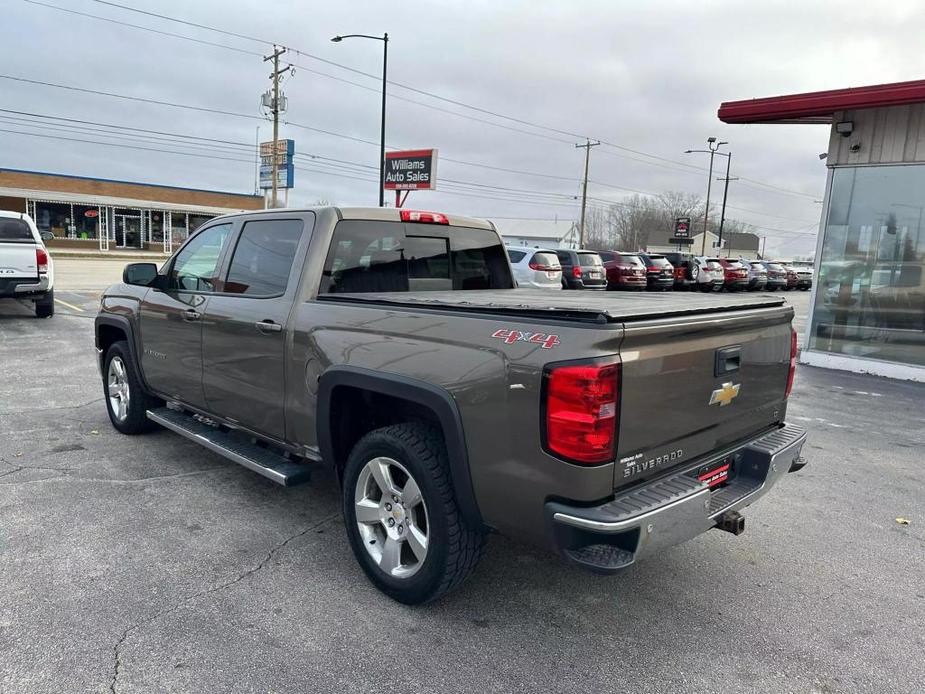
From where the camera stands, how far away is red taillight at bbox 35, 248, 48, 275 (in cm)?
1203

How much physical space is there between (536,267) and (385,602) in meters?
14.9

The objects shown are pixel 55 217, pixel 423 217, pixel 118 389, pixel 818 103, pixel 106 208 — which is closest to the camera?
pixel 423 217

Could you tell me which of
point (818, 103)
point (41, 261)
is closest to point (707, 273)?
point (818, 103)

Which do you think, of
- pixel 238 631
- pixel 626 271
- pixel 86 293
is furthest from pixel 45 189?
pixel 238 631

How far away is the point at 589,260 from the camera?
21391 millimetres

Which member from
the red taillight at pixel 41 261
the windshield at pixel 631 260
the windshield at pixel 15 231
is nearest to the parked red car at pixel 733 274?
the windshield at pixel 631 260

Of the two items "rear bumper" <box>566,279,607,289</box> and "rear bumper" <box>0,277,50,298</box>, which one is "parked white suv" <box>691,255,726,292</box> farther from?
"rear bumper" <box>0,277,50,298</box>

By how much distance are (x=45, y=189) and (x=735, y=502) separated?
51.8m

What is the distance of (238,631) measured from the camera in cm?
296

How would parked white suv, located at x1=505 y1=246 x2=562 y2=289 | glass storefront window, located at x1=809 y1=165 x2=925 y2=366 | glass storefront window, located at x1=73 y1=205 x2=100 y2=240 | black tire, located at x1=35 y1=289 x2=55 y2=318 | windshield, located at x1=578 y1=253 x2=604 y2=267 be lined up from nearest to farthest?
glass storefront window, located at x1=809 y1=165 x2=925 y2=366 → black tire, located at x1=35 y1=289 x2=55 y2=318 → parked white suv, located at x1=505 y1=246 x2=562 y2=289 → windshield, located at x1=578 y1=253 x2=604 y2=267 → glass storefront window, located at x1=73 y1=205 x2=100 y2=240

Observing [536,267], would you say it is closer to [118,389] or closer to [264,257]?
[118,389]

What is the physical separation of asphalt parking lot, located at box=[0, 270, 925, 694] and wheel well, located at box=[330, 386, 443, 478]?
64 centimetres

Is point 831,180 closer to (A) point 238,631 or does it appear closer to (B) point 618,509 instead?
(B) point 618,509

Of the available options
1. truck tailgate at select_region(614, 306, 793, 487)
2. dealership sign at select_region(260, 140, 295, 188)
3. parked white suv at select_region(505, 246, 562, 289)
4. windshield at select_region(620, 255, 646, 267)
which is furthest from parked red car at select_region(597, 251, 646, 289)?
dealership sign at select_region(260, 140, 295, 188)
